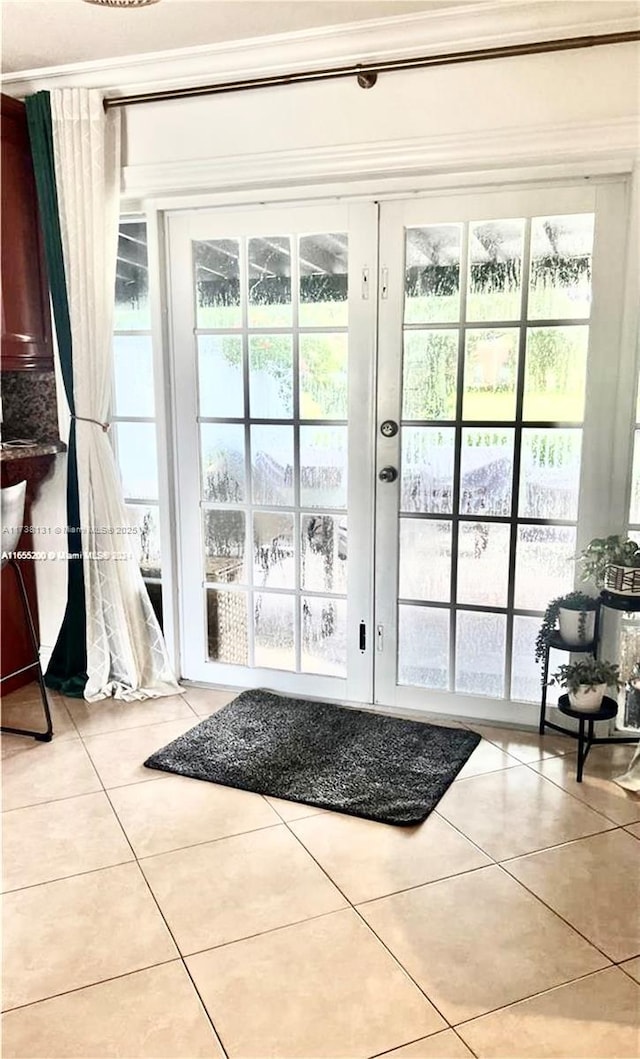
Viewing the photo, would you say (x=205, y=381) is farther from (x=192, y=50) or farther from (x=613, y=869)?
(x=613, y=869)

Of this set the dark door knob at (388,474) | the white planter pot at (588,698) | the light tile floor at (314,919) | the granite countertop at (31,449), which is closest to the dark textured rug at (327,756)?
the light tile floor at (314,919)

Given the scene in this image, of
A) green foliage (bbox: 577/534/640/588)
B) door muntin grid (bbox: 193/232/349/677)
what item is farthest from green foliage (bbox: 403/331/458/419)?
green foliage (bbox: 577/534/640/588)

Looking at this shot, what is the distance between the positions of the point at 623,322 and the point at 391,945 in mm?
2000

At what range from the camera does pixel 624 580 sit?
2.58m

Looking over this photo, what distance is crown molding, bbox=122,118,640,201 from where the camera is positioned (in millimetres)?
2523

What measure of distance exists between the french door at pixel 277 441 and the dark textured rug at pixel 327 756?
235 millimetres

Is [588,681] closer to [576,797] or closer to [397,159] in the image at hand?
[576,797]

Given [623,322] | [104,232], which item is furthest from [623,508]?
[104,232]

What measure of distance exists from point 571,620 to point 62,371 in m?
2.16

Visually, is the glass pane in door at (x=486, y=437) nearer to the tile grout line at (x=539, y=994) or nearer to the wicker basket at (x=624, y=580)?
the wicker basket at (x=624, y=580)

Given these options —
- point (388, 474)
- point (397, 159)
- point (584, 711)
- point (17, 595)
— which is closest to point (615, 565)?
point (584, 711)

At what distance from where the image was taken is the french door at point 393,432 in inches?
108

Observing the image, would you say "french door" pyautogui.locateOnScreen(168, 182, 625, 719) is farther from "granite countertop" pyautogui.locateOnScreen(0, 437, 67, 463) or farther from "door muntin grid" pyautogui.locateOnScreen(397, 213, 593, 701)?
"granite countertop" pyautogui.locateOnScreen(0, 437, 67, 463)

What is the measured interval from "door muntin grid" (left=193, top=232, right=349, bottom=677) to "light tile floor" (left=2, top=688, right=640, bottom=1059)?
82 centimetres
